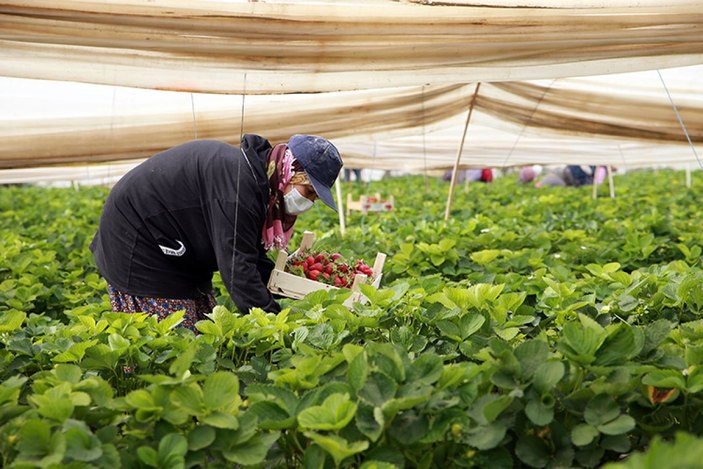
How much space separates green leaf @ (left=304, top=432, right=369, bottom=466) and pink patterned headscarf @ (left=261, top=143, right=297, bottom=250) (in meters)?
1.63

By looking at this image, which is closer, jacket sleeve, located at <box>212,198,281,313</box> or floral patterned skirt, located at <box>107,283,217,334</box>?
jacket sleeve, located at <box>212,198,281,313</box>

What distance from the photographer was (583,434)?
1728mm

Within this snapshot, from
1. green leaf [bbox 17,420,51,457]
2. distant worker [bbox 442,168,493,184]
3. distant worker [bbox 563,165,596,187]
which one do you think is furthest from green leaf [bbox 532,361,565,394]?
distant worker [bbox 442,168,493,184]

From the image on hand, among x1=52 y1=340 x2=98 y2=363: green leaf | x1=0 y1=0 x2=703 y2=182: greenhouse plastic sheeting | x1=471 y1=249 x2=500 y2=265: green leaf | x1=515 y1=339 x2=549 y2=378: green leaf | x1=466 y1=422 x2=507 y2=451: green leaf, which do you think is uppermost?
x1=0 y1=0 x2=703 y2=182: greenhouse plastic sheeting

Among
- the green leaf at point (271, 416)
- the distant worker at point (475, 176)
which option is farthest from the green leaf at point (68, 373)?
the distant worker at point (475, 176)

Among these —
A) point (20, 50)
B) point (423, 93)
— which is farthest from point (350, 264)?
point (423, 93)

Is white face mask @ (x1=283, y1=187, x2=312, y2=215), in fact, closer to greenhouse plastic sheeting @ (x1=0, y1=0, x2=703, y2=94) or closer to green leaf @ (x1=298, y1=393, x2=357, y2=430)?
greenhouse plastic sheeting @ (x1=0, y1=0, x2=703, y2=94)

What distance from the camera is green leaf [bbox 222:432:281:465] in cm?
172

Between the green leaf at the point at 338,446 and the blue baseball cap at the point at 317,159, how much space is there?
1.50 m

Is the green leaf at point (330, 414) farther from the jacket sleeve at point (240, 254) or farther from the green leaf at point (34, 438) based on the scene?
Result: the jacket sleeve at point (240, 254)

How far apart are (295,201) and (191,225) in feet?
1.52

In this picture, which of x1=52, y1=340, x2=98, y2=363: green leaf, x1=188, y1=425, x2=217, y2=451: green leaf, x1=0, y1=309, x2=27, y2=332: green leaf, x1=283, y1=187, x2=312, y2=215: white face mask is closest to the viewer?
x1=188, y1=425, x2=217, y2=451: green leaf

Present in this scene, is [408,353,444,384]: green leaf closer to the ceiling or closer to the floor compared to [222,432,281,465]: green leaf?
closer to the ceiling

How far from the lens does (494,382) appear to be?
1.83 meters
